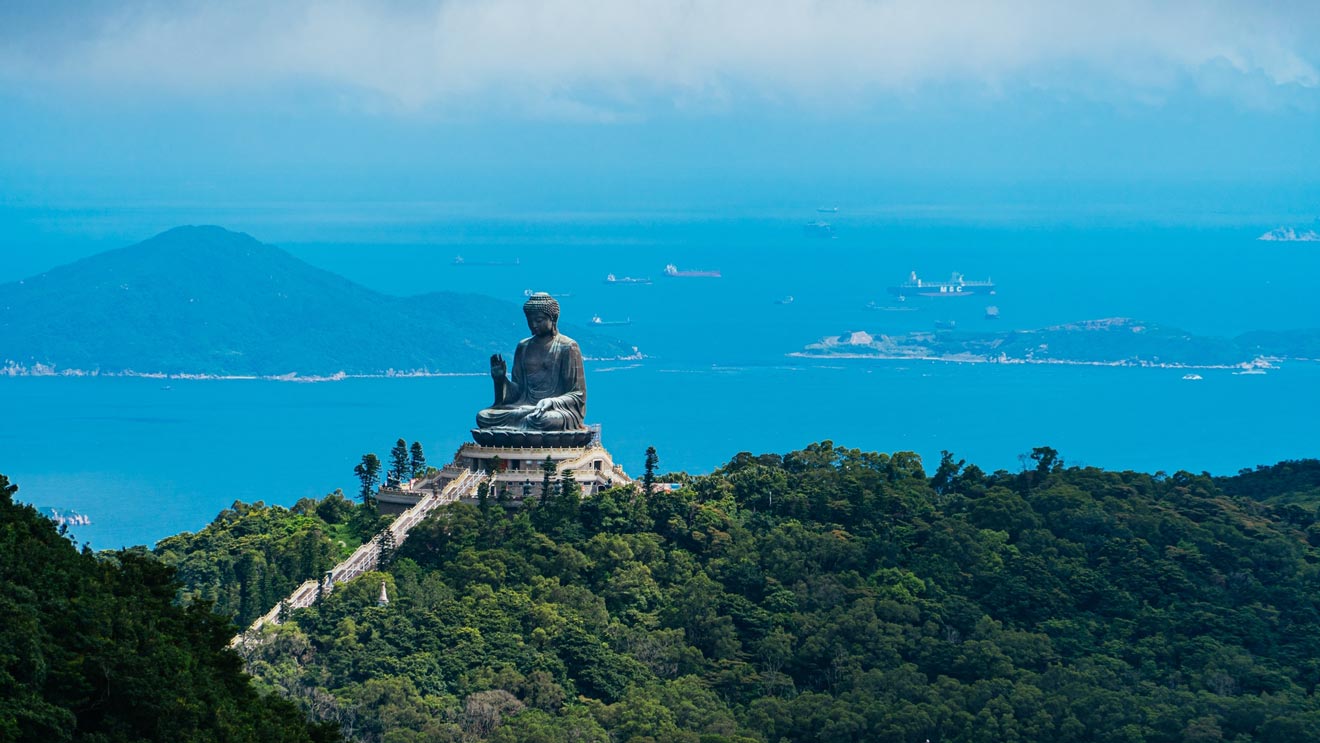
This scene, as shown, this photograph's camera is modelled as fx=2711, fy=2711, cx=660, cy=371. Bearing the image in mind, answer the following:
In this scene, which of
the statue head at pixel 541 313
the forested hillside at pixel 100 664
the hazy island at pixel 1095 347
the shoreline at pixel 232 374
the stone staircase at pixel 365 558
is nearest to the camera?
the forested hillside at pixel 100 664

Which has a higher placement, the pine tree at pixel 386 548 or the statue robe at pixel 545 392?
the statue robe at pixel 545 392

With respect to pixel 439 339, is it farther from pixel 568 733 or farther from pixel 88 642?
pixel 88 642

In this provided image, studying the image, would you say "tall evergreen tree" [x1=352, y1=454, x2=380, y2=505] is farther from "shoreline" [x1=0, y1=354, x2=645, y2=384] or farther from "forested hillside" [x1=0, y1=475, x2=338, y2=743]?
"shoreline" [x1=0, y1=354, x2=645, y2=384]

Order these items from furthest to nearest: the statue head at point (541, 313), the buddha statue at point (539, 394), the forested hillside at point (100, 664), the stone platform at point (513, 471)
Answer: the statue head at point (541, 313) → the buddha statue at point (539, 394) → the stone platform at point (513, 471) → the forested hillside at point (100, 664)

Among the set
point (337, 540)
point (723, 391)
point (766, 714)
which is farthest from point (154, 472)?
point (766, 714)

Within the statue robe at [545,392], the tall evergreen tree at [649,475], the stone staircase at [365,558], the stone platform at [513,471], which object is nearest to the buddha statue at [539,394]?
the statue robe at [545,392]

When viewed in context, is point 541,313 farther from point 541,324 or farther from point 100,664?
point 100,664

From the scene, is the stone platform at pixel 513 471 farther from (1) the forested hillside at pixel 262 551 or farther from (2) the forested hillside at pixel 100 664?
(2) the forested hillside at pixel 100 664
